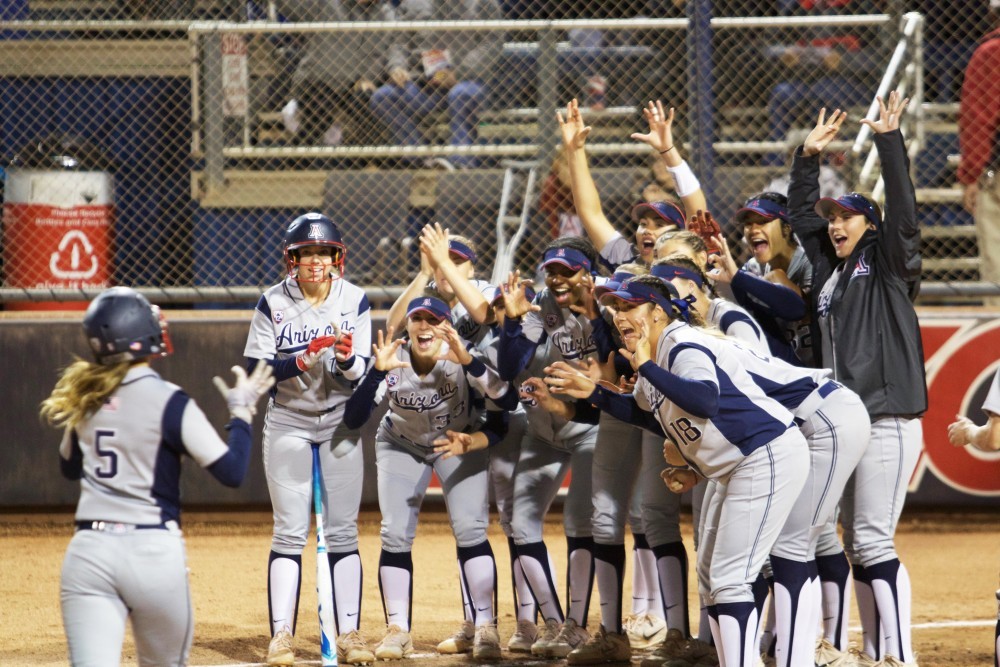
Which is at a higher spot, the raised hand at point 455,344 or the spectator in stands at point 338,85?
the spectator in stands at point 338,85

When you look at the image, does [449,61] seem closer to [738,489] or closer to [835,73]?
[835,73]

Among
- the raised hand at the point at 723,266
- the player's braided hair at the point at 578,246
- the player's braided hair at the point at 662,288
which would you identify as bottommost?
the player's braided hair at the point at 662,288

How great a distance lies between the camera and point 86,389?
11.4 feet

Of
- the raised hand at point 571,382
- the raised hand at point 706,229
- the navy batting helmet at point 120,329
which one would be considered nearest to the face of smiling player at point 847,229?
the raised hand at point 706,229

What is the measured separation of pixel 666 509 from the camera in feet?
17.1

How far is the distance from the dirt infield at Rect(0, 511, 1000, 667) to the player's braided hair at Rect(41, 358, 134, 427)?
2.17m

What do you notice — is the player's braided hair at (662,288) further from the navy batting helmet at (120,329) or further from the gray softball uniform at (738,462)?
the navy batting helmet at (120,329)

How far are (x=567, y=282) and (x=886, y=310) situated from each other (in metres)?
1.33

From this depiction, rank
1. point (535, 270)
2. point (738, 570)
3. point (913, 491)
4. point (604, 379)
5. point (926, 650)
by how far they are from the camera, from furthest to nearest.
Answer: point (535, 270), point (913, 491), point (926, 650), point (604, 379), point (738, 570)

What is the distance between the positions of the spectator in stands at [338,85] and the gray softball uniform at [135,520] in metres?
5.70

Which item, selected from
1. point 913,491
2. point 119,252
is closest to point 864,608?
point 913,491

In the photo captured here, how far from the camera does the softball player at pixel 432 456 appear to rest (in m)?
5.32

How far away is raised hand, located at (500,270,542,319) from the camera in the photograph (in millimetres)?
5109

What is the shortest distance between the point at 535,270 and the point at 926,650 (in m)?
4.14
